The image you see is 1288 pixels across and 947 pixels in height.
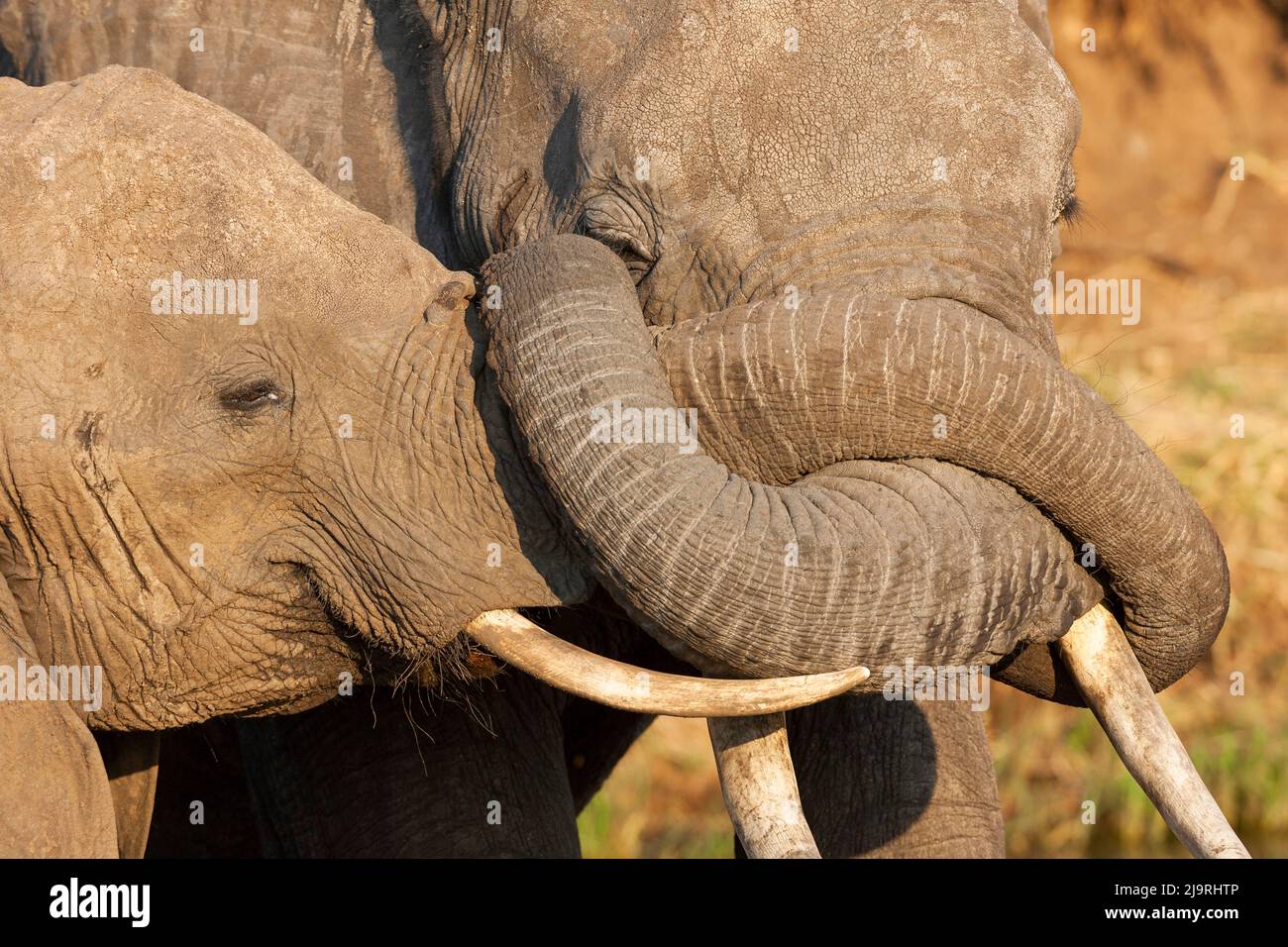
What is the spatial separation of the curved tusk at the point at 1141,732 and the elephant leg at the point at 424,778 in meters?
0.95

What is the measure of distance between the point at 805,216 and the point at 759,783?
2.43 ft

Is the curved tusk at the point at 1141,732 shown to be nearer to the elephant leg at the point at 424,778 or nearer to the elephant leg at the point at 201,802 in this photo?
the elephant leg at the point at 424,778

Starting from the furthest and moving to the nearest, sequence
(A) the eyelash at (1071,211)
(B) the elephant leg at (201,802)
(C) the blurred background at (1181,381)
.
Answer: (C) the blurred background at (1181,381) < (B) the elephant leg at (201,802) < (A) the eyelash at (1071,211)

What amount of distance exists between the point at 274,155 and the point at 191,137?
0.10m

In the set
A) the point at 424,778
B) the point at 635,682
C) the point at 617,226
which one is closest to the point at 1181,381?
the point at 424,778

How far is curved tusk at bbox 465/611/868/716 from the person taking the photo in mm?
2461

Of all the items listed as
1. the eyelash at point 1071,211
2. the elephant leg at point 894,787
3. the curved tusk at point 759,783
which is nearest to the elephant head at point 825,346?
the eyelash at point 1071,211

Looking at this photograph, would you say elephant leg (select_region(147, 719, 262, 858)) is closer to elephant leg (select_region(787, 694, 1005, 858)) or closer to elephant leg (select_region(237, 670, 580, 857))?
elephant leg (select_region(237, 670, 580, 857))

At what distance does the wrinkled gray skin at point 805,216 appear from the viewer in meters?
2.50

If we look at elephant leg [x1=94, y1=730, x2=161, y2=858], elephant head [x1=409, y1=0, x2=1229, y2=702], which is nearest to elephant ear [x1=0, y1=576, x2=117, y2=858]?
elephant leg [x1=94, y1=730, x2=161, y2=858]

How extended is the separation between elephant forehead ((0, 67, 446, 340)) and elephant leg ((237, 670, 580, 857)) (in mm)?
854

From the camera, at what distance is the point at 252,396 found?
261 cm

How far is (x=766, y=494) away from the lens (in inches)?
97.7

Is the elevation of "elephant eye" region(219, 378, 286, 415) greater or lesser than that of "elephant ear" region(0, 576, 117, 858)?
greater
